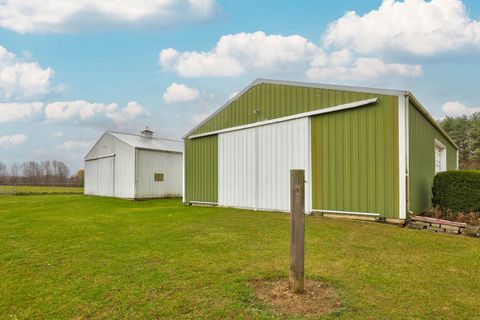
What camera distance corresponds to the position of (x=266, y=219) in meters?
8.25

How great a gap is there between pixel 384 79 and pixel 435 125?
272 centimetres

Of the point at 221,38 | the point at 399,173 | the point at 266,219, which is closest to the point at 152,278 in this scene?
the point at 266,219

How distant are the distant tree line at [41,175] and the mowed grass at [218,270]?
3049 centimetres

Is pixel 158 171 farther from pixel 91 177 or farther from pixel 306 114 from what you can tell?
pixel 306 114

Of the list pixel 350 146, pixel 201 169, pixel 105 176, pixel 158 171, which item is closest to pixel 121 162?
pixel 158 171

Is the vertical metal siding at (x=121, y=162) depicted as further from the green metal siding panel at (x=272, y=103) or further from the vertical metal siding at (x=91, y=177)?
the green metal siding panel at (x=272, y=103)

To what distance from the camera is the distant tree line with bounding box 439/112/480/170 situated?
34153 mm

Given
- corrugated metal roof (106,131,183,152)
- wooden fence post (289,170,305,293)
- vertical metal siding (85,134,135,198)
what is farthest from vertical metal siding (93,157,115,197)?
wooden fence post (289,170,305,293)

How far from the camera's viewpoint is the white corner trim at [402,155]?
23.4 ft

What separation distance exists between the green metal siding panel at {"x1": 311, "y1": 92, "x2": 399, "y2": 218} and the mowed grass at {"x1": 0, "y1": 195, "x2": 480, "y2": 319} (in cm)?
86

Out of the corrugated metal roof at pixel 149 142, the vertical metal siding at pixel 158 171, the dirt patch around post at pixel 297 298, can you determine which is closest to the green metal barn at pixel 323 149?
the dirt patch around post at pixel 297 298

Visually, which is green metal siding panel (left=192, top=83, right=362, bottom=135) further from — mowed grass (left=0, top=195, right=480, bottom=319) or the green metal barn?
mowed grass (left=0, top=195, right=480, bottom=319)

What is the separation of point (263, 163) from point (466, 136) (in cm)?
3793

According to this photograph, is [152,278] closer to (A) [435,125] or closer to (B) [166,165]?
(A) [435,125]
